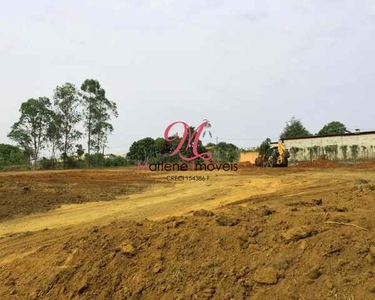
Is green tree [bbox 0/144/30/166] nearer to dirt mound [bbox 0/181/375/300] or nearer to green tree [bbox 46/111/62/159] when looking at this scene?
green tree [bbox 46/111/62/159]

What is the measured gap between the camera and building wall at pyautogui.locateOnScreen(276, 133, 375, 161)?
3706 cm

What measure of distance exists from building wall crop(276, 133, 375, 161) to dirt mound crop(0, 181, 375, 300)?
114 feet

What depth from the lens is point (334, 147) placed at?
1533 inches

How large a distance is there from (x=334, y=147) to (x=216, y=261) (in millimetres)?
37649

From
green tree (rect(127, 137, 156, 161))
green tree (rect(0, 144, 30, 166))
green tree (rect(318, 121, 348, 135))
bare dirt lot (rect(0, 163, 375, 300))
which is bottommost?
bare dirt lot (rect(0, 163, 375, 300))

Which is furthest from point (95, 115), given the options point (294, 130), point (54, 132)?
point (294, 130)

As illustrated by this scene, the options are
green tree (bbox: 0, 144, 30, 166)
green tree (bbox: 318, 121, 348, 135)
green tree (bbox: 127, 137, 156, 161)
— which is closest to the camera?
green tree (bbox: 0, 144, 30, 166)

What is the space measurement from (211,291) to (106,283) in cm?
120

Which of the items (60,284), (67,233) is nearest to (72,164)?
(67,233)

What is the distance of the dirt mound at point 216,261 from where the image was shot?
3590mm

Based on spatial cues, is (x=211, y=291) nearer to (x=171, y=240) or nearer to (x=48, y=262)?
(x=171, y=240)

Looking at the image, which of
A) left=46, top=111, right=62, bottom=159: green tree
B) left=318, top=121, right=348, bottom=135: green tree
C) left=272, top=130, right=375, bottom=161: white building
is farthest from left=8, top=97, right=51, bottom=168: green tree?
left=318, top=121, right=348, bottom=135: green tree

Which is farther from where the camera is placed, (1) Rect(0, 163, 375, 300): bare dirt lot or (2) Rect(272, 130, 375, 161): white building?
(2) Rect(272, 130, 375, 161): white building

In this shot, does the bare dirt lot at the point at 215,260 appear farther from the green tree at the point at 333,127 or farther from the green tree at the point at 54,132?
the green tree at the point at 333,127
